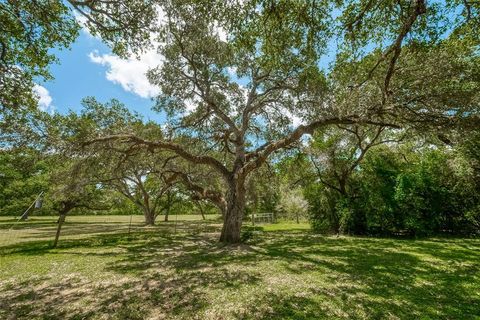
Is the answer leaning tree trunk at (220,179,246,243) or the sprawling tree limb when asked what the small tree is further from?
the sprawling tree limb

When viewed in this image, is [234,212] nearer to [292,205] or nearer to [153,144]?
[153,144]

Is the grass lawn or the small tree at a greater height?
the small tree

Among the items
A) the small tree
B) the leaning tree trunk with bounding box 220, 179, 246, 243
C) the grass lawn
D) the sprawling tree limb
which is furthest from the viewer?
the small tree

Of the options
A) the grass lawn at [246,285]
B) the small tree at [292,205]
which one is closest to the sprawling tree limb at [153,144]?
the grass lawn at [246,285]

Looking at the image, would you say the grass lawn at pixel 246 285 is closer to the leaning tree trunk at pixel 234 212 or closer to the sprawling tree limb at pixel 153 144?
the leaning tree trunk at pixel 234 212

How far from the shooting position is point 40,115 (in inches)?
407

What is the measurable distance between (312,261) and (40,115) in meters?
12.4

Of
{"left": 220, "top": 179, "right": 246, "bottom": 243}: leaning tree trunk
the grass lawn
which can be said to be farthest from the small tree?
the grass lawn

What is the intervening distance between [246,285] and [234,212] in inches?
268

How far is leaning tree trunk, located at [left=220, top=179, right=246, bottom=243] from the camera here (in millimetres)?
12883

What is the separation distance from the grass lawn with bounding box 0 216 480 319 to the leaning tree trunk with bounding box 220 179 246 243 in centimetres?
253

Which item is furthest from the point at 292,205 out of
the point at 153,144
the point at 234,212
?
the point at 153,144

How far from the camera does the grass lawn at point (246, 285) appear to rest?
4.69 m

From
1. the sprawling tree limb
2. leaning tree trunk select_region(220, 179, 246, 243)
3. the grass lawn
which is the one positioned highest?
the sprawling tree limb
